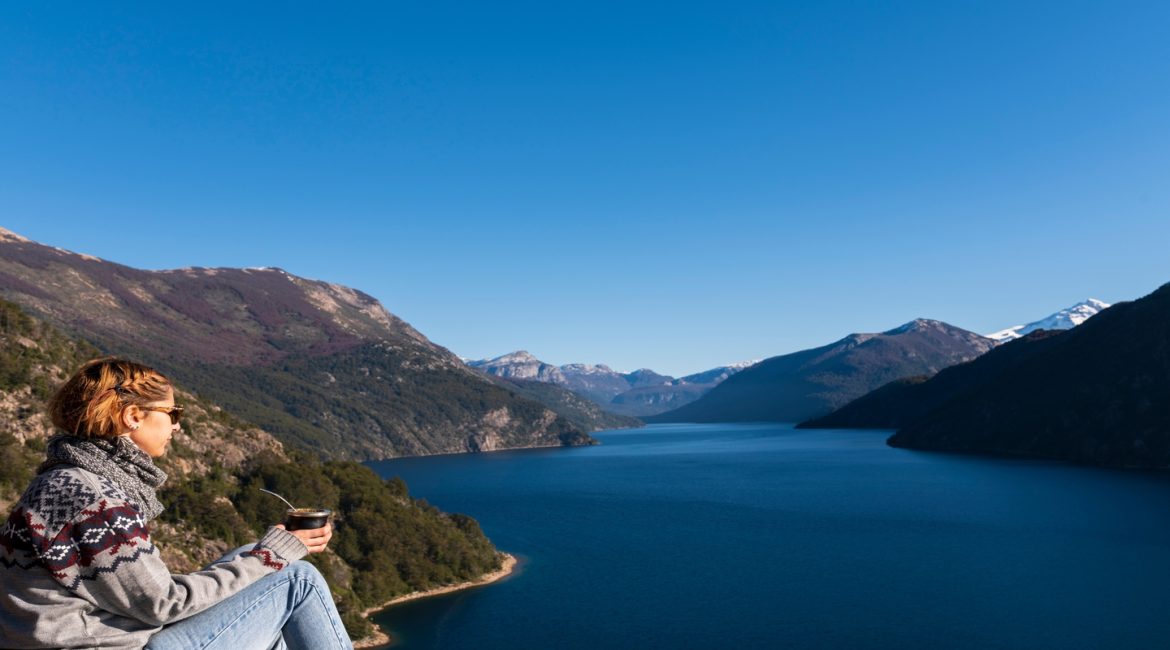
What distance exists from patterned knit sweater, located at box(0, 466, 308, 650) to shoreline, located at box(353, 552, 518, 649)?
161ft

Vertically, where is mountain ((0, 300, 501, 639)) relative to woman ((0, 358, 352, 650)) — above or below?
below

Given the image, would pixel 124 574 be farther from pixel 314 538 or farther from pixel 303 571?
pixel 314 538

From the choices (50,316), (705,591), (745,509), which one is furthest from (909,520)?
(50,316)

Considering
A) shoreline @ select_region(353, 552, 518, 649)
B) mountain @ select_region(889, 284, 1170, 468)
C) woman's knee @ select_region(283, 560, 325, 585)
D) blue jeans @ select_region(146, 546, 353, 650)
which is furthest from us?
mountain @ select_region(889, 284, 1170, 468)

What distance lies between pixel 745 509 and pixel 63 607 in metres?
102

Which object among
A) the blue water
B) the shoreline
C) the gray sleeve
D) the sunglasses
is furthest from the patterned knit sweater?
the shoreline

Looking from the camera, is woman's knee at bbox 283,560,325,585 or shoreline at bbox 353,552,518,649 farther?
shoreline at bbox 353,552,518,649

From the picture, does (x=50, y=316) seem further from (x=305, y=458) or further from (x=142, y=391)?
(x=142, y=391)

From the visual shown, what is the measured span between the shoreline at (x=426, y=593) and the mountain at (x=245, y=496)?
57cm

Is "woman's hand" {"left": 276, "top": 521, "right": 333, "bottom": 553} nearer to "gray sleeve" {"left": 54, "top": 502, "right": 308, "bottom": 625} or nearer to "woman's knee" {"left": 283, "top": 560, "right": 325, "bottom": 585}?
"woman's knee" {"left": 283, "top": 560, "right": 325, "bottom": 585}

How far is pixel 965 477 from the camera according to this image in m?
124

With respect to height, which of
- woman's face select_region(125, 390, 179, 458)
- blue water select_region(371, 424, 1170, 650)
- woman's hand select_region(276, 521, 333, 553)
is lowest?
blue water select_region(371, 424, 1170, 650)

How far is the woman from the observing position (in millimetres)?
3326

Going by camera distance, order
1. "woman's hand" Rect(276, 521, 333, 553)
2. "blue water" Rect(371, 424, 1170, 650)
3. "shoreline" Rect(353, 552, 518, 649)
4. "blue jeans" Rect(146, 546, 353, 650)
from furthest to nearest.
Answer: "shoreline" Rect(353, 552, 518, 649), "blue water" Rect(371, 424, 1170, 650), "woman's hand" Rect(276, 521, 333, 553), "blue jeans" Rect(146, 546, 353, 650)
